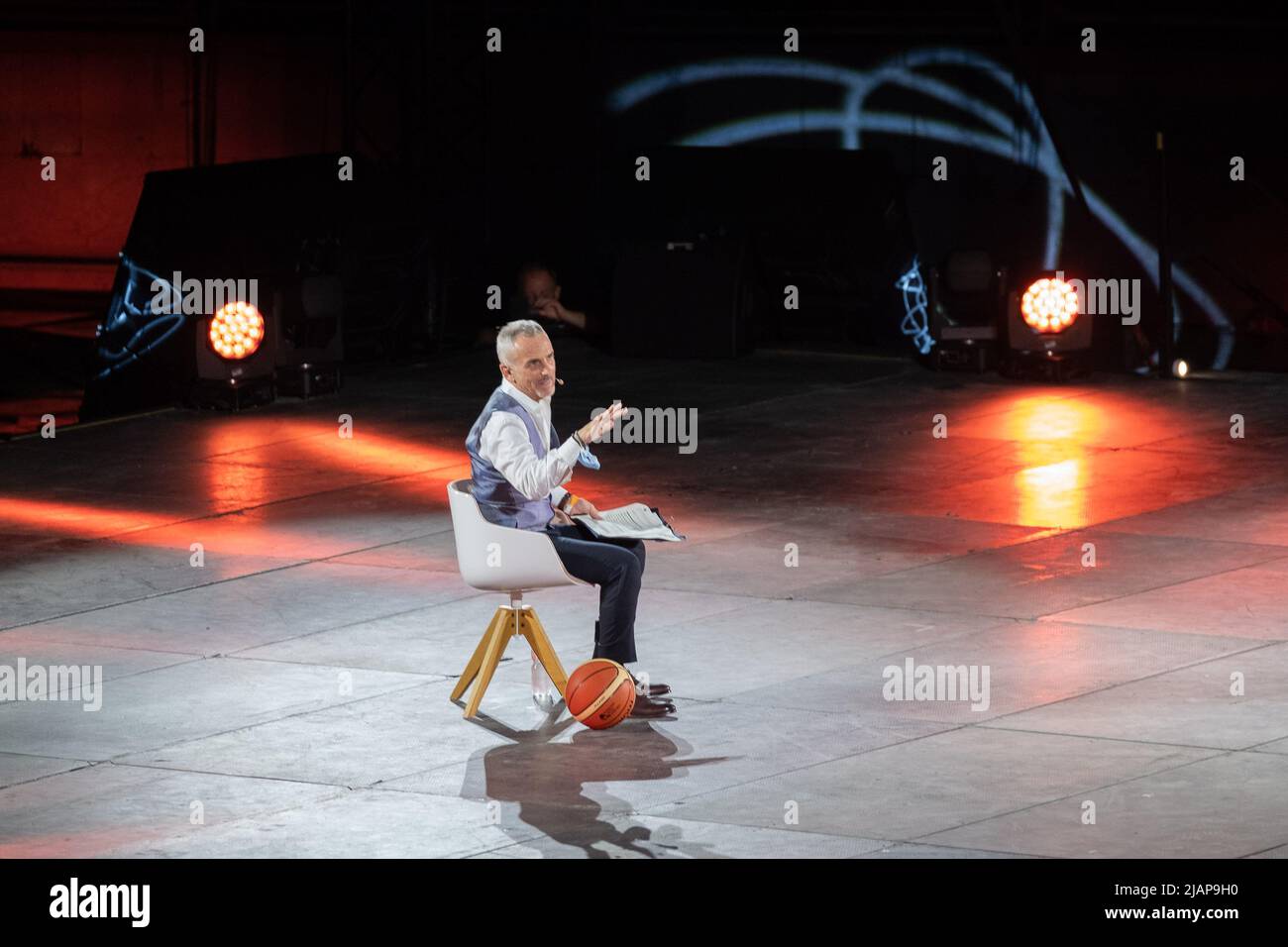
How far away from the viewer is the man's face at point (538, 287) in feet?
64.3

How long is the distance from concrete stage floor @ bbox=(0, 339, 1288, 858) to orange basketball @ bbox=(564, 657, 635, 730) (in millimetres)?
115

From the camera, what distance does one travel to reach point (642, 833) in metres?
7.49

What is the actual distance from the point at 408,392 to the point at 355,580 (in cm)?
630

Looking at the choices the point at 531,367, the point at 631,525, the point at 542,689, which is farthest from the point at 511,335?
the point at 542,689

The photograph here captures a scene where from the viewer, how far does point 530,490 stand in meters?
8.85

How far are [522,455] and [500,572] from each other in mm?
488

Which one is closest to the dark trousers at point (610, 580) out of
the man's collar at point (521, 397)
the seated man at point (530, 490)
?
the seated man at point (530, 490)

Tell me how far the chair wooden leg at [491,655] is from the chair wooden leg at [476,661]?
0.01 meters

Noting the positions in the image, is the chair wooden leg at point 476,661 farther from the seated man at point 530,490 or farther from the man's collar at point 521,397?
the man's collar at point 521,397

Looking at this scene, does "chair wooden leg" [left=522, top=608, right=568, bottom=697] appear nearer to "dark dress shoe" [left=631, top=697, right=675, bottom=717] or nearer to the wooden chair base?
the wooden chair base

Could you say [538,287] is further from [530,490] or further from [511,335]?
[530,490]

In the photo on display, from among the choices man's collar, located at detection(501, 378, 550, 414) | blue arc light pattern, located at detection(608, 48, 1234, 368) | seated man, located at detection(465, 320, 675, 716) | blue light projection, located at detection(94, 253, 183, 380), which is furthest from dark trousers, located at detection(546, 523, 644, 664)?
blue arc light pattern, located at detection(608, 48, 1234, 368)

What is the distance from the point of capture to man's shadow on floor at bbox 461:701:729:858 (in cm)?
745

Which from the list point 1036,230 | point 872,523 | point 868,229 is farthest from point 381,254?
point 872,523
